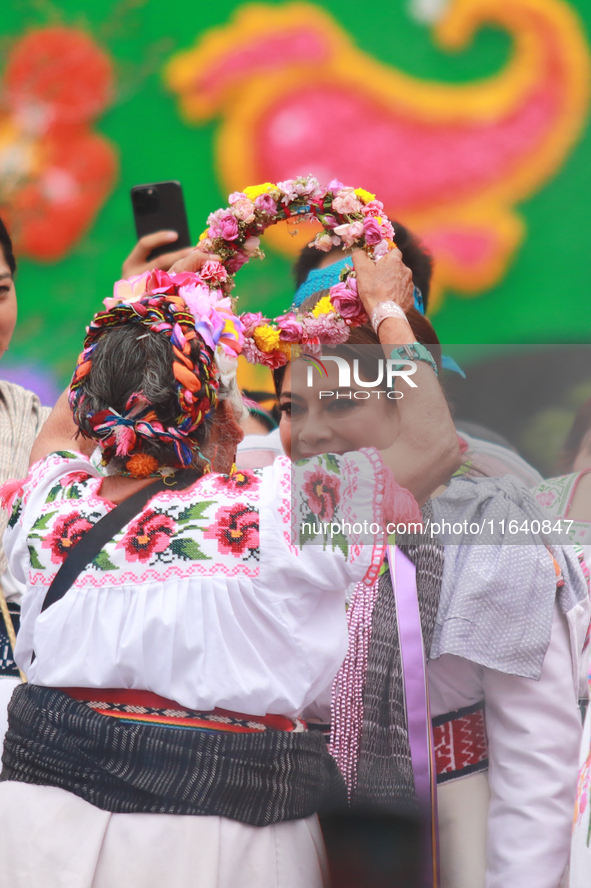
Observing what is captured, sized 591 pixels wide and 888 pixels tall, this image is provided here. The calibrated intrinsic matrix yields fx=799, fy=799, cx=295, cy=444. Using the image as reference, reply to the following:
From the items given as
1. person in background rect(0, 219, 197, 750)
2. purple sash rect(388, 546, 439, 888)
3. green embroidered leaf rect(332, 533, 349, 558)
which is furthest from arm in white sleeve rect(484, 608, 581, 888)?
person in background rect(0, 219, 197, 750)

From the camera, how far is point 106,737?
1280 mm

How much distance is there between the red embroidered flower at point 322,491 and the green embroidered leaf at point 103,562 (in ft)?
1.13

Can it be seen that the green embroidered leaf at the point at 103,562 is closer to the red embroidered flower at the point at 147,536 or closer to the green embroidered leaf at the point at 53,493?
the red embroidered flower at the point at 147,536

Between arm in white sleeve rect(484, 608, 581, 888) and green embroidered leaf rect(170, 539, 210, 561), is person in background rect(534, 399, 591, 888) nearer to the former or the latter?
arm in white sleeve rect(484, 608, 581, 888)

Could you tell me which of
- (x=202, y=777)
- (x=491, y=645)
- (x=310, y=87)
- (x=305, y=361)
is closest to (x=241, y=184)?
(x=310, y=87)

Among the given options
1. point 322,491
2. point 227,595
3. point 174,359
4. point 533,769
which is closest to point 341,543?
point 322,491

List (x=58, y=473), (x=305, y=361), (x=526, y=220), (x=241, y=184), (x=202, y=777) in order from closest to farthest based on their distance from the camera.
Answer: (x=202, y=777) < (x=58, y=473) < (x=305, y=361) < (x=526, y=220) < (x=241, y=184)

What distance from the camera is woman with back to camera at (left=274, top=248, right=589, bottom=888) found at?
58.7 inches

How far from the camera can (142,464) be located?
1400 millimetres

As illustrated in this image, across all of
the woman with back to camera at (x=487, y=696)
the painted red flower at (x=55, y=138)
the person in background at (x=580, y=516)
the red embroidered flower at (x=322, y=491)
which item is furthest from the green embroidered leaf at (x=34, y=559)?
the painted red flower at (x=55, y=138)

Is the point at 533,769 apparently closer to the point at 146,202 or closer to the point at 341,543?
the point at 341,543

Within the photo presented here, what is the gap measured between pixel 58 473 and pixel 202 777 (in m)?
0.61

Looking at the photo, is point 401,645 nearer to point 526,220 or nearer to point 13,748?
point 13,748

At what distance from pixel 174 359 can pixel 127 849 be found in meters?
0.80
